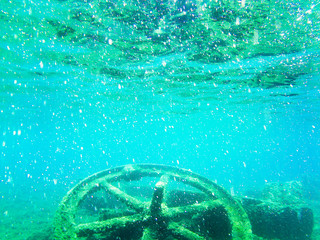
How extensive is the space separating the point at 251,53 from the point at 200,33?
13.4ft

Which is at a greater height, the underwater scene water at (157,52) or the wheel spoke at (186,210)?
the underwater scene water at (157,52)

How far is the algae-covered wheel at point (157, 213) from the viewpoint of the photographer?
13.0 ft

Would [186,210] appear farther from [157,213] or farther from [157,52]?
[157,52]

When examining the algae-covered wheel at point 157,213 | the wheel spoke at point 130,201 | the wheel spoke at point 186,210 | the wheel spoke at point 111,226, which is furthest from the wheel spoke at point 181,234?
the wheel spoke at point 130,201

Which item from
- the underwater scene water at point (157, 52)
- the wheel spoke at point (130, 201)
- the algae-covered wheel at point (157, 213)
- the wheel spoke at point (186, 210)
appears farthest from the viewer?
the underwater scene water at point (157, 52)

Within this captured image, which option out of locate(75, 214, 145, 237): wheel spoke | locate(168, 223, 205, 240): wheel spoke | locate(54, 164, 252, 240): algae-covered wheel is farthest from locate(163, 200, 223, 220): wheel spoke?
locate(75, 214, 145, 237): wheel spoke

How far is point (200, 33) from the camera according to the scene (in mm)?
9648

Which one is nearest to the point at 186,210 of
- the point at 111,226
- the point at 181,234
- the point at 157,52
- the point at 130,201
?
the point at 181,234

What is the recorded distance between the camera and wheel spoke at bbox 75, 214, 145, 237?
3982 millimetres

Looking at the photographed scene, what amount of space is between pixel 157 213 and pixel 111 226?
1.00m

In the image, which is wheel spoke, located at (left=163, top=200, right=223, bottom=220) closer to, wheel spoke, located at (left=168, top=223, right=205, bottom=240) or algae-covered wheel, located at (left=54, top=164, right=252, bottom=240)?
algae-covered wheel, located at (left=54, top=164, right=252, bottom=240)

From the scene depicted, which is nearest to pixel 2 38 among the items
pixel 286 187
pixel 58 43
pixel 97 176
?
pixel 58 43

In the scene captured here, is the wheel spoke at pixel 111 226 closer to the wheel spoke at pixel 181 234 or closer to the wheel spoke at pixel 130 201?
the wheel spoke at pixel 130 201

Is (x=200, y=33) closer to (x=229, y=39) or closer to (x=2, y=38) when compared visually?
(x=229, y=39)
